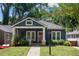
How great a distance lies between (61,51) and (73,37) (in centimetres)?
65

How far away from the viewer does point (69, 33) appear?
34.6 m

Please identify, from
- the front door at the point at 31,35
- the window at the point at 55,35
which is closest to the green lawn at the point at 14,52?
the front door at the point at 31,35

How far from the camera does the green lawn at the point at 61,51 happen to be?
34375mm

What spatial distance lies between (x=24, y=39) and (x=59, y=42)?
1226mm

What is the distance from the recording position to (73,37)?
34.5 m

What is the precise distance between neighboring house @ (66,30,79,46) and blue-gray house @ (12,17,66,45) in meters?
0.18

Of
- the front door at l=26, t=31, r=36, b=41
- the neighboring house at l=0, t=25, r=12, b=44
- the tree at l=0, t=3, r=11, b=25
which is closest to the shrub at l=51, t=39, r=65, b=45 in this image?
the front door at l=26, t=31, r=36, b=41

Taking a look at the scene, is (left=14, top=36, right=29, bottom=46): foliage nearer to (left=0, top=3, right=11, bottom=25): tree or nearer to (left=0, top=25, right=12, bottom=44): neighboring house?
(left=0, top=25, right=12, bottom=44): neighboring house

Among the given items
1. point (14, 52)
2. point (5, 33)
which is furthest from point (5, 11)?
point (14, 52)

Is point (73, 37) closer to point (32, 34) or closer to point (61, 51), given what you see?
point (61, 51)

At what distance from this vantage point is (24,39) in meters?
34.7

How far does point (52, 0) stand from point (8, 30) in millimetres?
1910

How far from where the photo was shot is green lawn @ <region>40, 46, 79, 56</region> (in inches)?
Result: 1353

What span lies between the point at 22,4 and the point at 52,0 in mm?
1059
